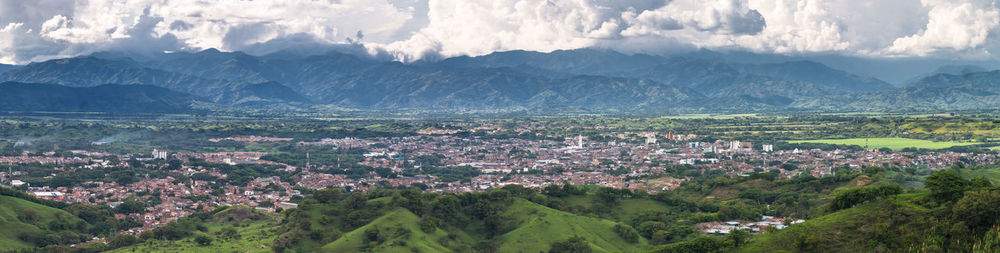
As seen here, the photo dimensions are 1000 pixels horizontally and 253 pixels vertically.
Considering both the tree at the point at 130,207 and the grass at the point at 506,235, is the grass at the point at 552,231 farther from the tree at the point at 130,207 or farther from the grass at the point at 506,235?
the tree at the point at 130,207

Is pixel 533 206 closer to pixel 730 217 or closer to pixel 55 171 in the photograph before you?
pixel 730 217

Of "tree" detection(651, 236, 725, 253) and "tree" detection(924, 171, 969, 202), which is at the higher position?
"tree" detection(924, 171, 969, 202)

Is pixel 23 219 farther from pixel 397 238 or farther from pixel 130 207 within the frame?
pixel 397 238

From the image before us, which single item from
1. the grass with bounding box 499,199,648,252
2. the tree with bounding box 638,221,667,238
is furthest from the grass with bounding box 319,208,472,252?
the tree with bounding box 638,221,667,238

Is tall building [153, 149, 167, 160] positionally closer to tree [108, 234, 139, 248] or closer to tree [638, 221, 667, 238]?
tree [108, 234, 139, 248]

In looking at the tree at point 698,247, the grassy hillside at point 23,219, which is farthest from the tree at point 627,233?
the grassy hillside at point 23,219

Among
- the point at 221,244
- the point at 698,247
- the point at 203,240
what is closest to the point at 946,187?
the point at 698,247
